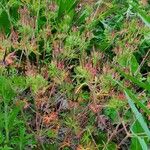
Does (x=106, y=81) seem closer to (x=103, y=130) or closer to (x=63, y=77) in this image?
(x=63, y=77)

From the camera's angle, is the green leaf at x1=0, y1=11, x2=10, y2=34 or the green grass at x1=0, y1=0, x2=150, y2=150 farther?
the green leaf at x1=0, y1=11, x2=10, y2=34

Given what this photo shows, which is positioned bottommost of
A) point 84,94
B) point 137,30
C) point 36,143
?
point 36,143

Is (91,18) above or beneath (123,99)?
above

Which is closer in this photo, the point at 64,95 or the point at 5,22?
the point at 64,95

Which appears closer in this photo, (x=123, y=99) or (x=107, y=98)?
(x=123, y=99)

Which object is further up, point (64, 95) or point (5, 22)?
point (5, 22)

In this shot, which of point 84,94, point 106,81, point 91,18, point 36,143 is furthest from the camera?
point 91,18

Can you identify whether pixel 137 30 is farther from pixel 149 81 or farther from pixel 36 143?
pixel 36 143

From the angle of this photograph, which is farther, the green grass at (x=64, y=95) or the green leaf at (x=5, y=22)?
the green leaf at (x=5, y=22)

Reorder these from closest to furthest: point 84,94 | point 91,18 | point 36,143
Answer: point 36,143, point 84,94, point 91,18

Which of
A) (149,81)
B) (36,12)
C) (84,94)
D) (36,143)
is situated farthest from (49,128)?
(36,12)
